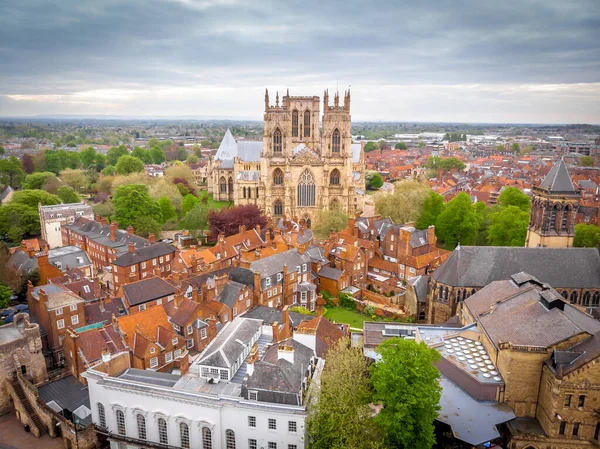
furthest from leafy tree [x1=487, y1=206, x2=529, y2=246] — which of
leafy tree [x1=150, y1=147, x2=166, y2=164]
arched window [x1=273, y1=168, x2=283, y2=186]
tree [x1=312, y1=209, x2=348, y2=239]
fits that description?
leafy tree [x1=150, y1=147, x2=166, y2=164]

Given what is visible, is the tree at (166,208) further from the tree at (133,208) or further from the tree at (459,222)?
the tree at (459,222)

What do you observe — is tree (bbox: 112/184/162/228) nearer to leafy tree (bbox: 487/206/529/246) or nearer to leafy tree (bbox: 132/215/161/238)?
leafy tree (bbox: 132/215/161/238)

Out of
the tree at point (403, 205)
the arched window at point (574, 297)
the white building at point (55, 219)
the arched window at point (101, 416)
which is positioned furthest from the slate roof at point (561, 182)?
the white building at point (55, 219)

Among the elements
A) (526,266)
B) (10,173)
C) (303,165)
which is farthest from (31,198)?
(526,266)

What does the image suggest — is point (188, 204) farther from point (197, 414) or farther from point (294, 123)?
point (197, 414)

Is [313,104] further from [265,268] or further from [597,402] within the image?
[597,402]

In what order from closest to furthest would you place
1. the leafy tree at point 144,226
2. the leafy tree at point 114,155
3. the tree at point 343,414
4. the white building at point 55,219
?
the tree at point 343,414 → the white building at point 55,219 → the leafy tree at point 144,226 → the leafy tree at point 114,155
